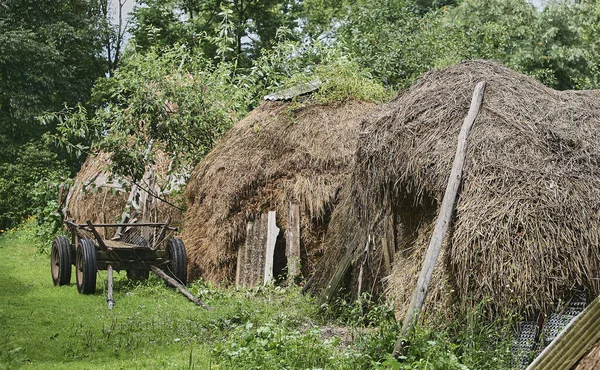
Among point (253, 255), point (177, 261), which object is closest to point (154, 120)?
point (177, 261)

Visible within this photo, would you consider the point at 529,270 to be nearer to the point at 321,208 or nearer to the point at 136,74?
the point at 321,208

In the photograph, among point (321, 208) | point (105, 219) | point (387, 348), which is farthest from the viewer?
point (105, 219)

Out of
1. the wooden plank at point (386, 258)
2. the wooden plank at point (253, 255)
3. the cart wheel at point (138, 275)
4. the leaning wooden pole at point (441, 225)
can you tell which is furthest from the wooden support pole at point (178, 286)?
the leaning wooden pole at point (441, 225)

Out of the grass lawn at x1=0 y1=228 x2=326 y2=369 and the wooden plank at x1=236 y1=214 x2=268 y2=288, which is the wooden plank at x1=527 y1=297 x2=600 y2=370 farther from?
the wooden plank at x1=236 y1=214 x2=268 y2=288

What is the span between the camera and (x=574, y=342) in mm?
2260

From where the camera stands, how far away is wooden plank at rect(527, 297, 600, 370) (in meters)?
2.19

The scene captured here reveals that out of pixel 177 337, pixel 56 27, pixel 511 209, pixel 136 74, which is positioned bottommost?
pixel 177 337

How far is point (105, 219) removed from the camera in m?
18.2

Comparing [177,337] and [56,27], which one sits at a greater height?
[56,27]

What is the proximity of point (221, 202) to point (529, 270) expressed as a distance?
25.1 feet

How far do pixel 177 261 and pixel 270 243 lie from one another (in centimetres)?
170

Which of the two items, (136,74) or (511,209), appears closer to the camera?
(511,209)

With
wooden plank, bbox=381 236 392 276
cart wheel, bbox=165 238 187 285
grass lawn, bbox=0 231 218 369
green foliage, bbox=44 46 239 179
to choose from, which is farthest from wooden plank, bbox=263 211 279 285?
wooden plank, bbox=381 236 392 276

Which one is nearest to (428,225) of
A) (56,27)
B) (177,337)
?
(177,337)
